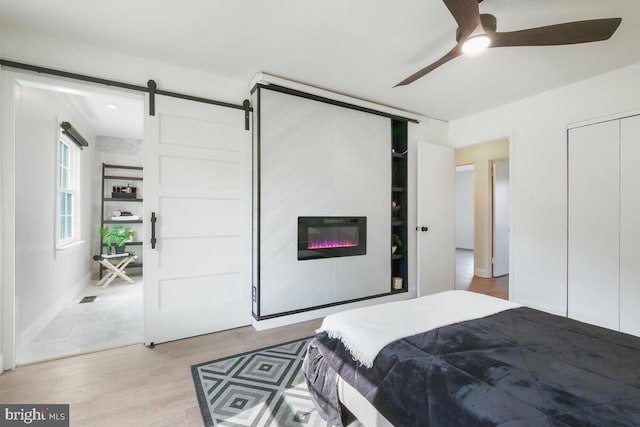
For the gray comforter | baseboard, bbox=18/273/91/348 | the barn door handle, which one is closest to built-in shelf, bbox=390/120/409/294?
the gray comforter

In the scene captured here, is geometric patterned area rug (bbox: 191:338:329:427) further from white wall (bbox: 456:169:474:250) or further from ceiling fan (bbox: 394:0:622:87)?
white wall (bbox: 456:169:474:250)

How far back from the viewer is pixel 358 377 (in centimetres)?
134

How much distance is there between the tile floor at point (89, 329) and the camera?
242 cm

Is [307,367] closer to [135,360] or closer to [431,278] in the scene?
[135,360]

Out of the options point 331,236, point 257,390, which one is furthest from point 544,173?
point 257,390

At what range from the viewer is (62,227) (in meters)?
3.81

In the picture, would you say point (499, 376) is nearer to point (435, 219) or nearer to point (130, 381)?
point (130, 381)

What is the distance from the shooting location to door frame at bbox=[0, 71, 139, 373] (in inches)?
82.5

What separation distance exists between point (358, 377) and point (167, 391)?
1367 millimetres

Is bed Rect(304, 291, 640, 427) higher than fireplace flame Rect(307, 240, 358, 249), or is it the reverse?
fireplace flame Rect(307, 240, 358, 249)

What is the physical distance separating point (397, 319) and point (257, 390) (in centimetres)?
104

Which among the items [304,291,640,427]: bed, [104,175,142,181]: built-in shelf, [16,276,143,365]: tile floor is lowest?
[16,276,143,365]: tile floor

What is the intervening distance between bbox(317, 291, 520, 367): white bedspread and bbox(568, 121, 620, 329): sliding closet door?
1.83m

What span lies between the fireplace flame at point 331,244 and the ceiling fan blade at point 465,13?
88.4 inches
